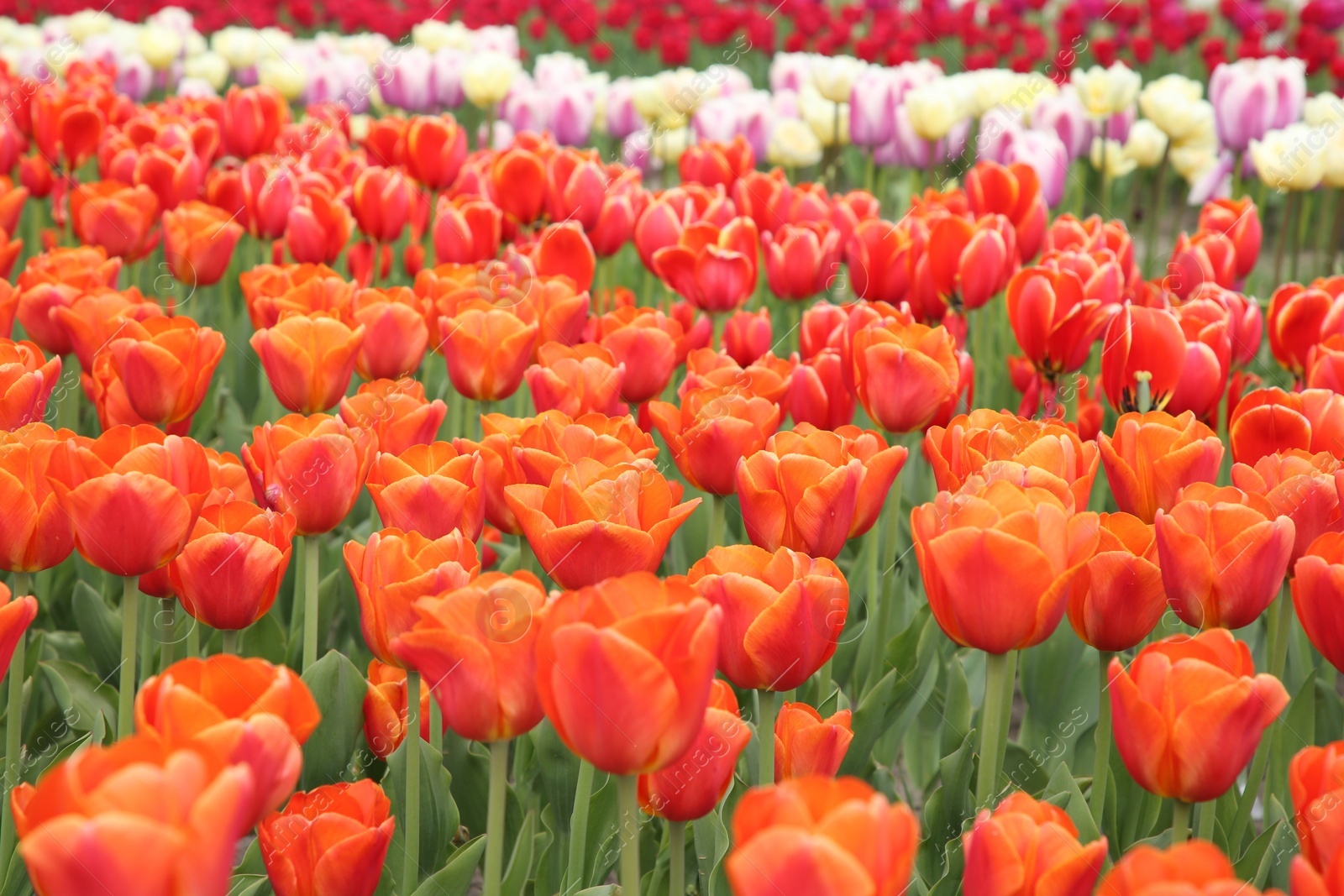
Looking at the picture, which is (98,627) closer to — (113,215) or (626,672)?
(113,215)

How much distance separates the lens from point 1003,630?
4.34ft

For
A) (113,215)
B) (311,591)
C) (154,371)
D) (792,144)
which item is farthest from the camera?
(792,144)

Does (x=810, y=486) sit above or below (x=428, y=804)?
above

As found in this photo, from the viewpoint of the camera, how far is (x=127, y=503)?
1.43 meters

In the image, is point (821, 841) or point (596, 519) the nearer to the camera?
point (821, 841)

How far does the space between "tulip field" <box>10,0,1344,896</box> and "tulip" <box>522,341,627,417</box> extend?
0.04ft

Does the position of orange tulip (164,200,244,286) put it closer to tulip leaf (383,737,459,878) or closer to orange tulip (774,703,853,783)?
tulip leaf (383,737,459,878)

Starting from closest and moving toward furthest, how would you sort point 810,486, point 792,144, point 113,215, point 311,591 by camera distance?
point 810,486, point 311,591, point 113,215, point 792,144

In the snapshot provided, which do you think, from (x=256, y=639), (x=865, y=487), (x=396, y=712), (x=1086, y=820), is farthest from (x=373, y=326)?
(x=1086, y=820)

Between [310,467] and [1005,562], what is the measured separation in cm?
87

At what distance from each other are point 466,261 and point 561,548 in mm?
1799

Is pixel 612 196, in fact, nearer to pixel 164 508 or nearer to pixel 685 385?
pixel 685 385

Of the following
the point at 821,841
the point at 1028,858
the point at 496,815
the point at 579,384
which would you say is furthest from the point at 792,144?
the point at 821,841

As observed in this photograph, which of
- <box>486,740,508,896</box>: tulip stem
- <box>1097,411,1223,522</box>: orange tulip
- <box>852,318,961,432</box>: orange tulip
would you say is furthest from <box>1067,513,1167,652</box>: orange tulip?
<box>486,740,508,896</box>: tulip stem
